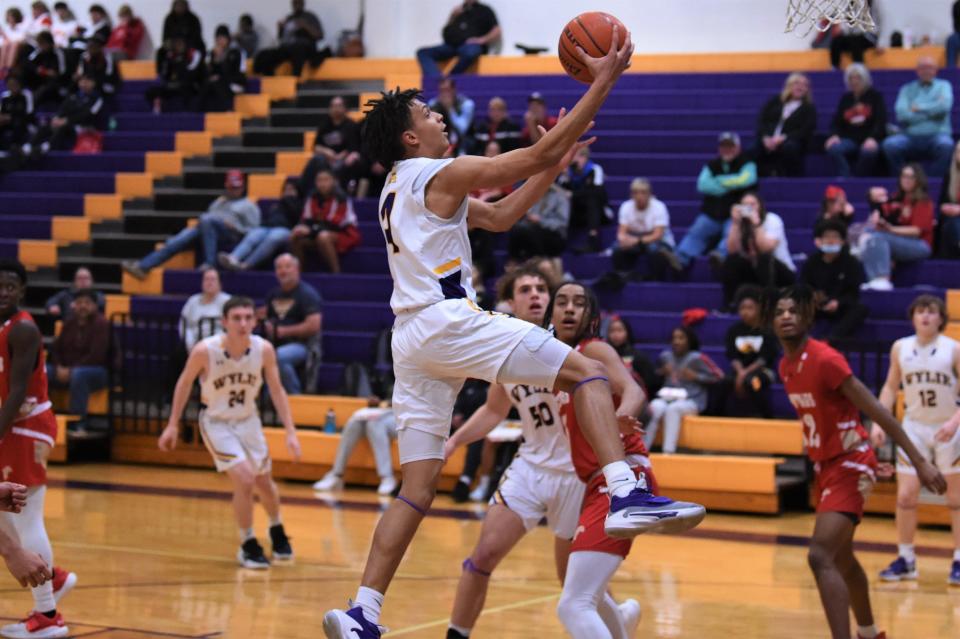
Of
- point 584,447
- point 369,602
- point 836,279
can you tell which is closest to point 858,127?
point 836,279

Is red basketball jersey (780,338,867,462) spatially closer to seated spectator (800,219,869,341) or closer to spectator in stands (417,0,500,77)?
seated spectator (800,219,869,341)

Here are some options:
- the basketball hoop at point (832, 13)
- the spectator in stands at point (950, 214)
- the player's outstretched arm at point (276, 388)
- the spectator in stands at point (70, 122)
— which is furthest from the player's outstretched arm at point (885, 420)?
the spectator in stands at point (70, 122)

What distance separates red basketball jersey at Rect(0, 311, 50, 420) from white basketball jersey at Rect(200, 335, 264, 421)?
2.12 meters

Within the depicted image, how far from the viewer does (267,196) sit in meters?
16.3

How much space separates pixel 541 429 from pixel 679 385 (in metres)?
5.42

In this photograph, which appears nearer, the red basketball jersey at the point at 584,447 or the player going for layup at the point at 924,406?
the red basketball jersey at the point at 584,447

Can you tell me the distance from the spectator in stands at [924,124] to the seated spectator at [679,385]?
3.32 meters

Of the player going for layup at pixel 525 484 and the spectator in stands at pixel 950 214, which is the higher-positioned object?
the spectator in stands at pixel 950 214

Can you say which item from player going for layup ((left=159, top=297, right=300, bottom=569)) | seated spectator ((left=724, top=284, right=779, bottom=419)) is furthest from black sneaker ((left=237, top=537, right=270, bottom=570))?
seated spectator ((left=724, top=284, right=779, bottom=419))

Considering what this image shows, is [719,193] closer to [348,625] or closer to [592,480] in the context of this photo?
[592,480]

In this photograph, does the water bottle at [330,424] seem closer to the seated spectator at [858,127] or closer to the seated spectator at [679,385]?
Result: the seated spectator at [679,385]

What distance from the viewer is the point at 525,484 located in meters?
6.02

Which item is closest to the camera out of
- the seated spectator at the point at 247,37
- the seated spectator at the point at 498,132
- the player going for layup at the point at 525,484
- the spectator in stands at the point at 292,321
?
the player going for layup at the point at 525,484

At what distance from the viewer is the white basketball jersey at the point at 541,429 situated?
19.9 ft
